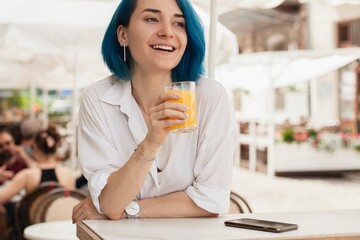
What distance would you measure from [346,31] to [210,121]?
19903 mm

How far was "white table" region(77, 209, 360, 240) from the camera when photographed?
6.56ft

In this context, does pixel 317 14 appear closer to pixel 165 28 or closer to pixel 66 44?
pixel 66 44

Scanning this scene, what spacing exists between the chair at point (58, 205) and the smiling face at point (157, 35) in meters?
2.14

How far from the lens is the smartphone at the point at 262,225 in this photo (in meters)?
2.06

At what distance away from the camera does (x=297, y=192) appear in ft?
39.9

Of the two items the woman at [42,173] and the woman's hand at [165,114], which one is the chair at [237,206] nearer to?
the woman's hand at [165,114]

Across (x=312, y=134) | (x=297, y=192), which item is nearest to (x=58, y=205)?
(x=297, y=192)

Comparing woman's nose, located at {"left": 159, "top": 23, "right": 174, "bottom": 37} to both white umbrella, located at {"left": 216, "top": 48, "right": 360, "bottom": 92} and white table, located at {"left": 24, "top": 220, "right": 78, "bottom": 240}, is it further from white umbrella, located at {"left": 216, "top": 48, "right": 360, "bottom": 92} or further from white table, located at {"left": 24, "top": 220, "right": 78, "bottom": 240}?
white umbrella, located at {"left": 216, "top": 48, "right": 360, "bottom": 92}

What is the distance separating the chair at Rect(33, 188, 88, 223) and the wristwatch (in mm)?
2107

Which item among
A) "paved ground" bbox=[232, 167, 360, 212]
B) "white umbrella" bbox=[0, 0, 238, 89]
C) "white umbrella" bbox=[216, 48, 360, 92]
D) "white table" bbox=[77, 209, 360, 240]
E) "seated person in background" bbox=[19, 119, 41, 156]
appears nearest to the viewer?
"white table" bbox=[77, 209, 360, 240]

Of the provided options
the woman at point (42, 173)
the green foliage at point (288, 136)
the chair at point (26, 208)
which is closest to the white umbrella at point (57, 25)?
the woman at point (42, 173)

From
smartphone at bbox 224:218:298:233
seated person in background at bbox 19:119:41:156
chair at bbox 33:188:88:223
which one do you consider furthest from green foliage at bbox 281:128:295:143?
smartphone at bbox 224:218:298:233

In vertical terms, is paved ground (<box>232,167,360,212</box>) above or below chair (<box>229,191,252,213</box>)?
below

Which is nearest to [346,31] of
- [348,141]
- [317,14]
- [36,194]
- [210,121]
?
[317,14]
